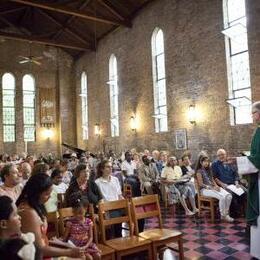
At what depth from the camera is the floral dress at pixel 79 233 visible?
3.21 m

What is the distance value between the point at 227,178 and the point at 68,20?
12.2 metres

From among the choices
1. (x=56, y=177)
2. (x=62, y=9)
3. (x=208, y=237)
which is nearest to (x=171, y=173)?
(x=208, y=237)

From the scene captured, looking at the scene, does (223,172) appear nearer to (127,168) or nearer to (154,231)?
(154,231)

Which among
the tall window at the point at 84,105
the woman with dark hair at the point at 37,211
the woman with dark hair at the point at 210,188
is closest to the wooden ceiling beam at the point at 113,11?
the tall window at the point at 84,105

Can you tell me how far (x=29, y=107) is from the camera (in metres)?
18.2

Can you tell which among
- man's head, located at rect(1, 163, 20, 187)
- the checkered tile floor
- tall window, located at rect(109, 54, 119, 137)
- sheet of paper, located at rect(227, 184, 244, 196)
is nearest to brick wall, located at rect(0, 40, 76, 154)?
tall window, located at rect(109, 54, 119, 137)

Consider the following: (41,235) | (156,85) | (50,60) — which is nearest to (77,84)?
(50,60)

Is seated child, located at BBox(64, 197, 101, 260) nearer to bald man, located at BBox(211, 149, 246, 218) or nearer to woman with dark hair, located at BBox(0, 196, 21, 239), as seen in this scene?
woman with dark hair, located at BBox(0, 196, 21, 239)

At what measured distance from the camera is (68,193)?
4102mm

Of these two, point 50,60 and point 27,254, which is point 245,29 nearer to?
point 27,254

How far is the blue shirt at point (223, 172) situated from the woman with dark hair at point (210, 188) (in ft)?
0.40

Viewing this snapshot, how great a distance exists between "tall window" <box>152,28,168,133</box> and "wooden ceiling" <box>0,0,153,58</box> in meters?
1.64

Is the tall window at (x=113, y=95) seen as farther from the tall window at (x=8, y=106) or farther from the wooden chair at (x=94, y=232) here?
the wooden chair at (x=94, y=232)

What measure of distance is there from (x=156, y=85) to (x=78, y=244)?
9713mm
